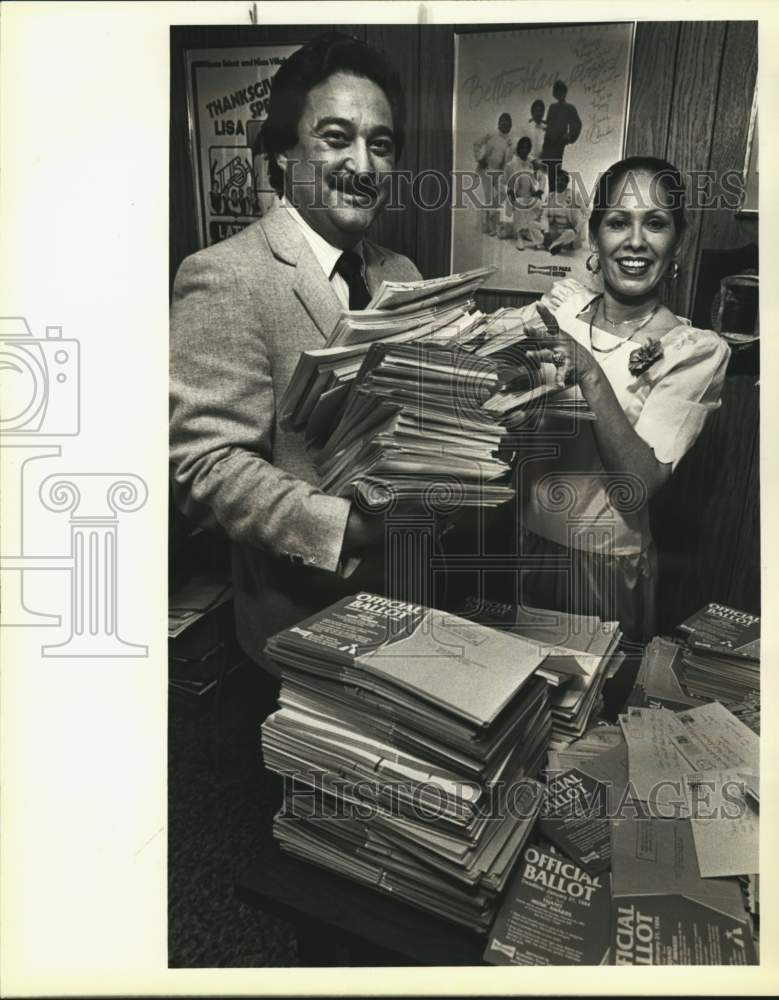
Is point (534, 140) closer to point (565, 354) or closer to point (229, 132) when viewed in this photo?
point (565, 354)

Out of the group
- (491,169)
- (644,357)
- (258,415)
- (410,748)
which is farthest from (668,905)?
(491,169)

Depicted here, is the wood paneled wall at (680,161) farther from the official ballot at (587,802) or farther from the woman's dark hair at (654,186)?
the official ballot at (587,802)

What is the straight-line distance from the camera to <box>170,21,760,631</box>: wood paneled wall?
5.09 ft

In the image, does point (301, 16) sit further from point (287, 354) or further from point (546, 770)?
point (546, 770)

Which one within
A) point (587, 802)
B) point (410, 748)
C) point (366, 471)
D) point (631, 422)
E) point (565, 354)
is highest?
point (565, 354)

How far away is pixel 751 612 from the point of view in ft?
5.39

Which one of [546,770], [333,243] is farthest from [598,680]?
[333,243]

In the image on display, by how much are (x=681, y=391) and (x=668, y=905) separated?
2.95ft

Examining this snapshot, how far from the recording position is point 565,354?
5.19 feet

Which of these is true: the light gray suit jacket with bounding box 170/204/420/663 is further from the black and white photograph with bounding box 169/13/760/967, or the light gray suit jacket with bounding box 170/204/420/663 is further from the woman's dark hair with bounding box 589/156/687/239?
the woman's dark hair with bounding box 589/156/687/239

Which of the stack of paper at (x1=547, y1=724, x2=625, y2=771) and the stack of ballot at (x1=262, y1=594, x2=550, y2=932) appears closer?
the stack of ballot at (x1=262, y1=594, x2=550, y2=932)

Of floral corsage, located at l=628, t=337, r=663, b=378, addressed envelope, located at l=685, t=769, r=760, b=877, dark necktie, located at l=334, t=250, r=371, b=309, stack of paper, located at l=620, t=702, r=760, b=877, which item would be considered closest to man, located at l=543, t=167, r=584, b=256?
floral corsage, located at l=628, t=337, r=663, b=378

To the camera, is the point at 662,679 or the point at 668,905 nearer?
the point at 668,905

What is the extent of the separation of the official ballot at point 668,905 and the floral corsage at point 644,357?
83cm
